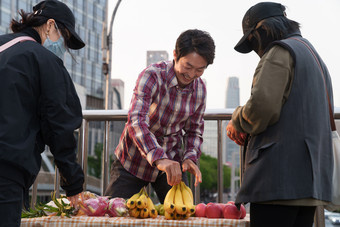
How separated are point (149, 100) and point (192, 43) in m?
0.50

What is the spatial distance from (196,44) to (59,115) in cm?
125

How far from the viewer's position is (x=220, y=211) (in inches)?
104

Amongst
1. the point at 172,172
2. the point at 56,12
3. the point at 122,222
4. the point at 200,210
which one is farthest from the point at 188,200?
the point at 56,12

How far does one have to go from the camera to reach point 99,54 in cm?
6944

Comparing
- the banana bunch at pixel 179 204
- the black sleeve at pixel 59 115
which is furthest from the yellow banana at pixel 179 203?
the black sleeve at pixel 59 115

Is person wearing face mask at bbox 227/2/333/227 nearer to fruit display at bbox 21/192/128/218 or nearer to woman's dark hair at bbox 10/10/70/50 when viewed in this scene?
fruit display at bbox 21/192/128/218

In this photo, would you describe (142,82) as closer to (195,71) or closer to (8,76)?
(195,71)

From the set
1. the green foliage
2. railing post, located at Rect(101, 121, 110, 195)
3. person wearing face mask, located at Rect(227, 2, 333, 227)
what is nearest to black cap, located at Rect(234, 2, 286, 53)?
person wearing face mask, located at Rect(227, 2, 333, 227)

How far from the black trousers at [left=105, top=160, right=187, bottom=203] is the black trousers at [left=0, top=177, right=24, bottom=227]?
107 cm

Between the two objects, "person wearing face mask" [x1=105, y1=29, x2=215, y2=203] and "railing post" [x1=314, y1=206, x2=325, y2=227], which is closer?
"person wearing face mask" [x1=105, y1=29, x2=215, y2=203]

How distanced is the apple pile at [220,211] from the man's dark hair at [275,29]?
37.3 inches

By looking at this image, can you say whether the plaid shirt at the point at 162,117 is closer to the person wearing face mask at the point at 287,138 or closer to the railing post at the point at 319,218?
the person wearing face mask at the point at 287,138

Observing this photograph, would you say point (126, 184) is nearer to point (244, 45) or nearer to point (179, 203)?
point (179, 203)

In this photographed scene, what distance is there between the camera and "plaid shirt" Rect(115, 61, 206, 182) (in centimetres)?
305
